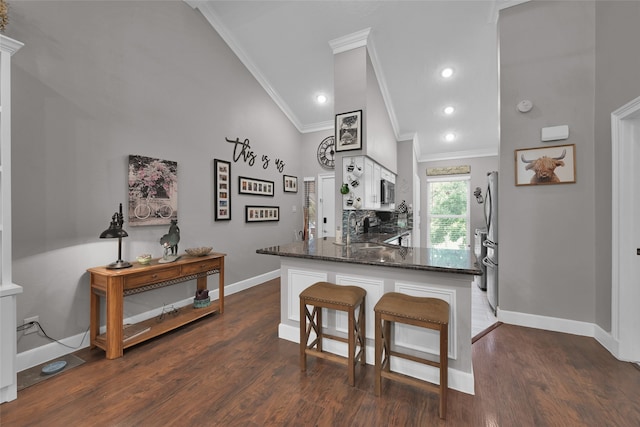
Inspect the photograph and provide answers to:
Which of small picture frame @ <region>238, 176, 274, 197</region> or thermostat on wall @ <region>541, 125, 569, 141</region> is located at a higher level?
thermostat on wall @ <region>541, 125, 569, 141</region>

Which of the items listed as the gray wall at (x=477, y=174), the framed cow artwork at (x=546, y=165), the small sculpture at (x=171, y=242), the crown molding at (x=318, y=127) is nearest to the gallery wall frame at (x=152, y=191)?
the small sculpture at (x=171, y=242)

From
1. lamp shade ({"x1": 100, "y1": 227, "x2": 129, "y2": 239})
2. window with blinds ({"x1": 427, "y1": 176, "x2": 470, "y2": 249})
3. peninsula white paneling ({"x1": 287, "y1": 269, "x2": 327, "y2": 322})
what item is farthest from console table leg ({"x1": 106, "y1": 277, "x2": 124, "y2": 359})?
window with blinds ({"x1": 427, "y1": 176, "x2": 470, "y2": 249})

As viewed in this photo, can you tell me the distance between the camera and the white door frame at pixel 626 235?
7.05 feet

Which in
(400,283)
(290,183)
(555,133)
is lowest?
(400,283)

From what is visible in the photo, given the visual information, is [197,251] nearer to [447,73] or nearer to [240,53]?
[240,53]

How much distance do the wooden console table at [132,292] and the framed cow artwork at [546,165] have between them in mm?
3694

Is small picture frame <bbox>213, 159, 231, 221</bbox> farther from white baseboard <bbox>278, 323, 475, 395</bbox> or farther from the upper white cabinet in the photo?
white baseboard <bbox>278, 323, 475, 395</bbox>

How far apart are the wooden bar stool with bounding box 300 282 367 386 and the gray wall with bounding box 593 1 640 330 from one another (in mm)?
2316

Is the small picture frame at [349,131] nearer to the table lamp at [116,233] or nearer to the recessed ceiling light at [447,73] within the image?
the recessed ceiling light at [447,73]

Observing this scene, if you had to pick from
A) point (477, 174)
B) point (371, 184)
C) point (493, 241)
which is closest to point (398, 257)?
point (371, 184)

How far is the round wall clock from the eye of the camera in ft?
17.4

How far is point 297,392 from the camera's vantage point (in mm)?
1802

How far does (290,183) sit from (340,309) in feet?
12.1

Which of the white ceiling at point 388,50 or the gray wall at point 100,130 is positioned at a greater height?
the white ceiling at point 388,50
